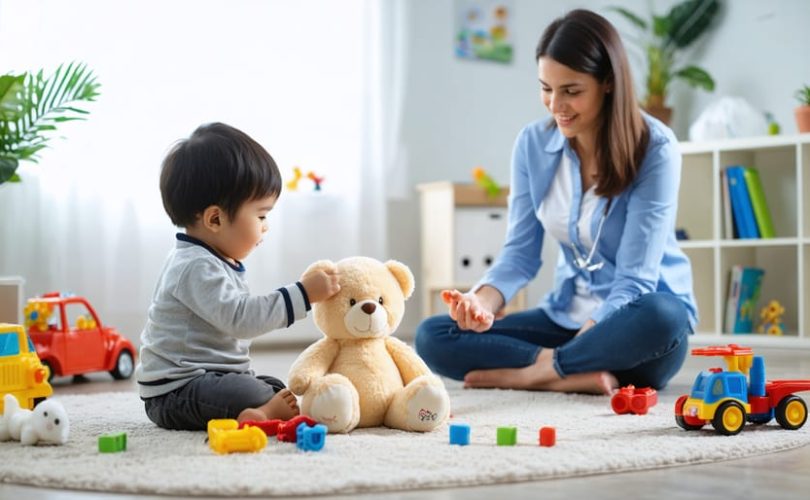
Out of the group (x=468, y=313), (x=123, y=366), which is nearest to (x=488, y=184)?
(x=123, y=366)

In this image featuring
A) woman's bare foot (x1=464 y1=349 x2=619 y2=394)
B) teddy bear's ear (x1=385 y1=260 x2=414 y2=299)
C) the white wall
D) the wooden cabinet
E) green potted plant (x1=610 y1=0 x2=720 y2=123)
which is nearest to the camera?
teddy bear's ear (x1=385 y1=260 x2=414 y2=299)

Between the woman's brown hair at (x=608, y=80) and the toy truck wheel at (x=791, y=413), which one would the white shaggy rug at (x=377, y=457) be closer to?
the toy truck wheel at (x=791, y=413)

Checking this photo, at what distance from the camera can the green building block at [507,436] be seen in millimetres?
1434

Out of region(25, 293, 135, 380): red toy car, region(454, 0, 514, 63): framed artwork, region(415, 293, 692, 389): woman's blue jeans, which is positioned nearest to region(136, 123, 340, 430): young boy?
region(415, 293, 692, 389): woman's blue jeans

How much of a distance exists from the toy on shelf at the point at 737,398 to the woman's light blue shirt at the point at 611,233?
496mm

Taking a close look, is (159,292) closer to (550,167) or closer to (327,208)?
(550,167)

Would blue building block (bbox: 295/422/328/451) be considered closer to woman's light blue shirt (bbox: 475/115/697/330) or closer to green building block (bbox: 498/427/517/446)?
green building block (bbox: 498/427/517/446)

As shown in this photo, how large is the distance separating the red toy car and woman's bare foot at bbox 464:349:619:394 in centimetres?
108

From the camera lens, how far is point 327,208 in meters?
3.98

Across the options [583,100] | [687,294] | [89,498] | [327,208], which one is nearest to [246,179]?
[89,498]

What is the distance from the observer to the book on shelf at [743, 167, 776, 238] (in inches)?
149

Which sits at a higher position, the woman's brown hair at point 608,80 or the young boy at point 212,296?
the woman's brown hair at point 608,80

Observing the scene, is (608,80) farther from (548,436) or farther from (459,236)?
(459,236)

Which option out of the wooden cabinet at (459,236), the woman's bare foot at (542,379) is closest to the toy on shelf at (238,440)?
the woman's bare foot at (542,379)
